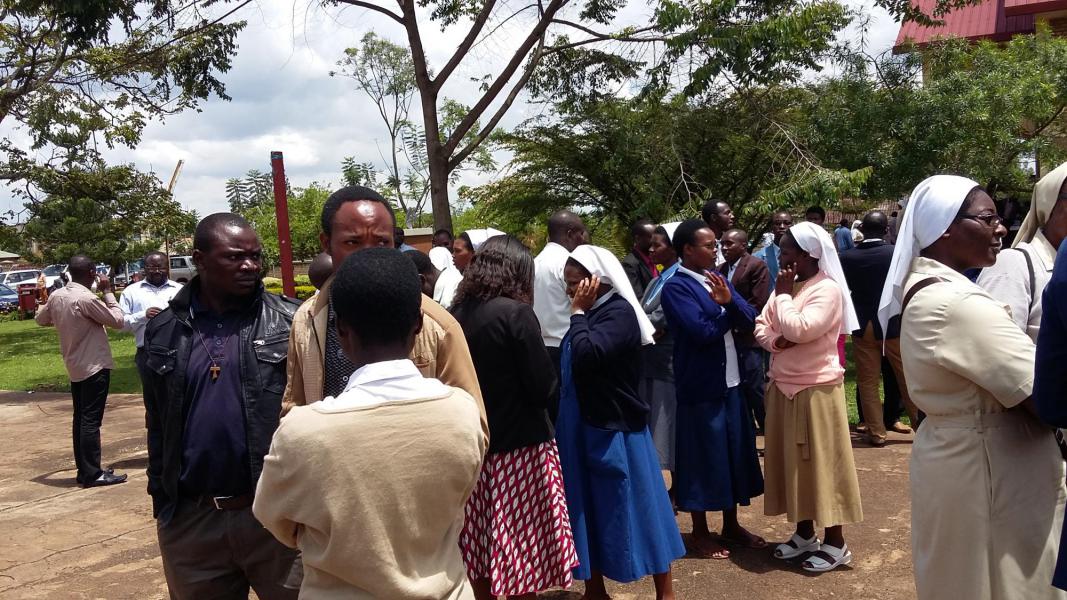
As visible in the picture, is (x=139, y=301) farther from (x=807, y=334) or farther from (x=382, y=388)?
(x=382, y=388)

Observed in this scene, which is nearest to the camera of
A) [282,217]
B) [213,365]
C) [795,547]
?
[213,365]

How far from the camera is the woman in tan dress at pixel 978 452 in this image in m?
2.51

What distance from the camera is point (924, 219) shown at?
2.82m

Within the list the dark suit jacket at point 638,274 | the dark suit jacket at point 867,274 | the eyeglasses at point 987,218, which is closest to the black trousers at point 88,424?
the dark suit jacket at point 638,274

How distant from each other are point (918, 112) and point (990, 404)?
8.94m

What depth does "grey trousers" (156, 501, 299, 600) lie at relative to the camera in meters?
2.80

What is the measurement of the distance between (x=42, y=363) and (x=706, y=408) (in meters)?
16.4

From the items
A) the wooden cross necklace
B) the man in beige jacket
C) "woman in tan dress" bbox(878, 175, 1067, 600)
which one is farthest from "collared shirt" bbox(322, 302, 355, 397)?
"woman in tan dress" bbox(878, 175, 1067, 600)

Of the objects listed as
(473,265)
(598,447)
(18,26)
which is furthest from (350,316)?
(18,26)

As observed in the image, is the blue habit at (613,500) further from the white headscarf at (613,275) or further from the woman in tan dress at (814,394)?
the woman in tan dress at (814,394)

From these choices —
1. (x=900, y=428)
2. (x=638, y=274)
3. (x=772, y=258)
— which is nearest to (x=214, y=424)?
(x=638, y=274)

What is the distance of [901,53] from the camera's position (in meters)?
11.7

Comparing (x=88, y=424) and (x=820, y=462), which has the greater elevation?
(x=820, y=462)

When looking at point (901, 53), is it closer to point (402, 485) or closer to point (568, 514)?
point (568, 514)
